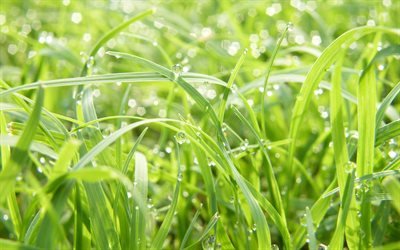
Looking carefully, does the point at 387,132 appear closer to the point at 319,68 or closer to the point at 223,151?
the point at 319,68

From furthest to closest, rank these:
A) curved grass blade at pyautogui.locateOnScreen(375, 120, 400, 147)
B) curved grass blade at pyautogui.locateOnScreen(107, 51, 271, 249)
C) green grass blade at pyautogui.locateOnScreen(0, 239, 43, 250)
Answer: curved grass blade at pyautogui.locateOnScreen(375, 120, 400, 147)
curved grass blade at pyautogui.locateOnScreen(107, 51, 271, 249)
green grass blade at pyautogui.locateOnScreen(0, 239, 43, 250)

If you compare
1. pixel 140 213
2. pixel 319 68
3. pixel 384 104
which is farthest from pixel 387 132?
pixel 140 213

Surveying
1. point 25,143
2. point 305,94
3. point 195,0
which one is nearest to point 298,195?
point 305,94

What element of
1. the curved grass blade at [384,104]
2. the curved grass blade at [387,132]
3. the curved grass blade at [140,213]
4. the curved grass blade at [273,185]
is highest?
the curved grass blade at [384,104]

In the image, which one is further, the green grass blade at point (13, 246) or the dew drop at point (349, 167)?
the dew drop at point (349, 167)

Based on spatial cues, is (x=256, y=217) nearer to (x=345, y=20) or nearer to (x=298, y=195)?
(x=298, y=195)

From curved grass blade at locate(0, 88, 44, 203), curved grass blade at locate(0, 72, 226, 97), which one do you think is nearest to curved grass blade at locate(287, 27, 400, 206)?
curved grass blade at locate(0, 72, 226, 97)

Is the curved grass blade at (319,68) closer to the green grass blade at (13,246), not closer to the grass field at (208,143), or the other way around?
the grass field at (208,143)

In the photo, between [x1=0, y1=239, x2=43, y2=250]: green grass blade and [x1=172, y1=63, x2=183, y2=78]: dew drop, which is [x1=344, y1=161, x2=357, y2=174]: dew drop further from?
[x1=0, y1=239, x2=43, y2=250]: green grass blade

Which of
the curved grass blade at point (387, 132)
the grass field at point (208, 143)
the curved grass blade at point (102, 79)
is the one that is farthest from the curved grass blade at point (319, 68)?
the curved grass blade at point (102, 79)
